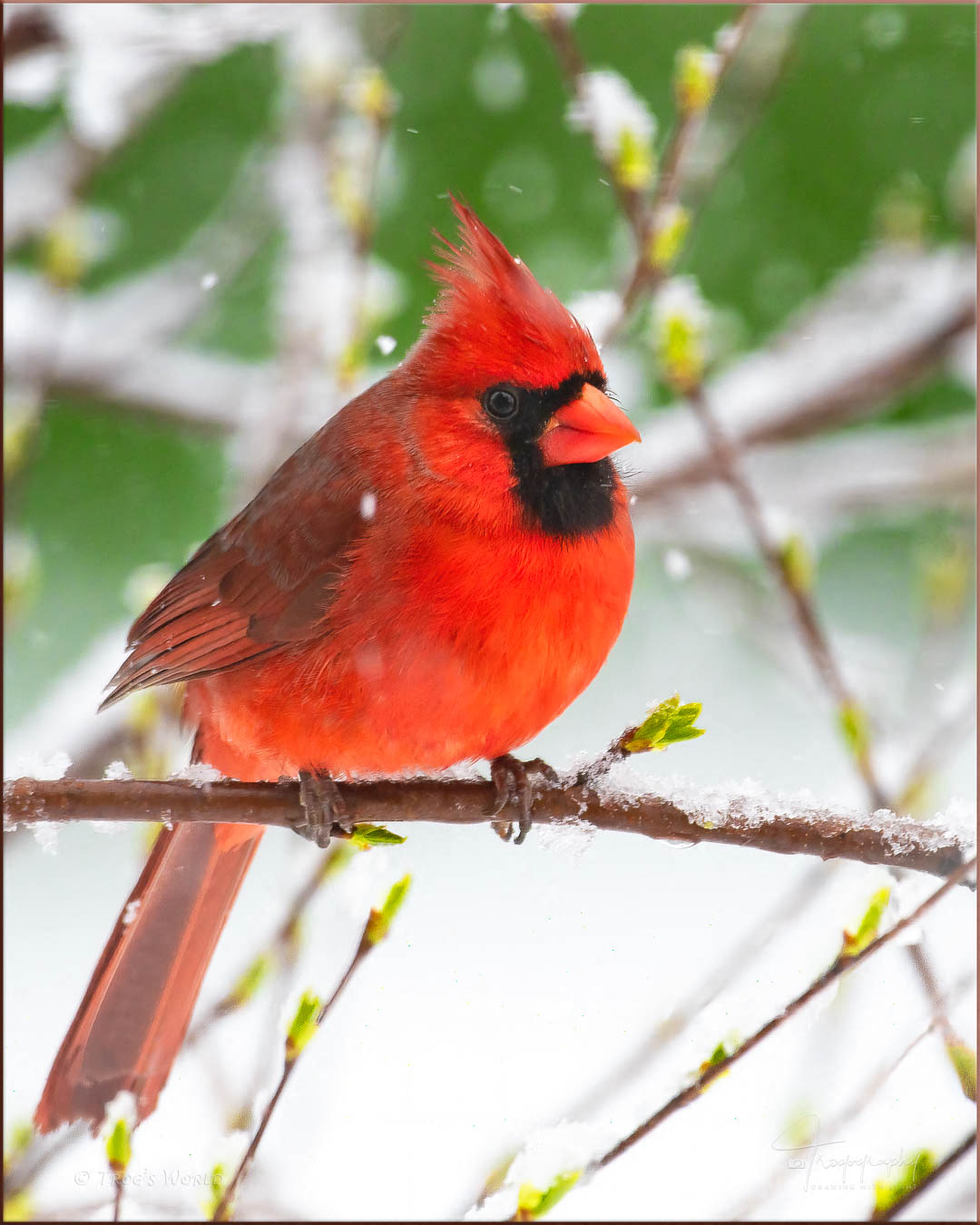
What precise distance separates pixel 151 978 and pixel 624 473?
0.81m

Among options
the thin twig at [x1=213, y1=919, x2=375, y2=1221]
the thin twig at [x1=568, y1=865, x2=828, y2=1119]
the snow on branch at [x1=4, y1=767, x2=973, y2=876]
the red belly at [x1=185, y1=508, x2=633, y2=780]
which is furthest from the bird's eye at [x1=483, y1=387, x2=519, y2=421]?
the thin twig at [x1=568, y1=865, x2=828, y2=1119]

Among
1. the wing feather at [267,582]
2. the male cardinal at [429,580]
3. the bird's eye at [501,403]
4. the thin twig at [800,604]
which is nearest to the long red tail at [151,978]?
the male cardinal at [429,580]

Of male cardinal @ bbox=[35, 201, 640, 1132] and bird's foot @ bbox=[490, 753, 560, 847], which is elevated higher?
male cardinal @ bbox=[35, 201, 640, 1132]

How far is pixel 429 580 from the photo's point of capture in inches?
46.6

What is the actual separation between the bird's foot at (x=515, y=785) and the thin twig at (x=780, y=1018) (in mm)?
299

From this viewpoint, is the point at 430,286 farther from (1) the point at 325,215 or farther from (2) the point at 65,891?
(2) the point at 65,891

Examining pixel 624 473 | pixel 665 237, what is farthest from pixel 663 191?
pixel 624 473

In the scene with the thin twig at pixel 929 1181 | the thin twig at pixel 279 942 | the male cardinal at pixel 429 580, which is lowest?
the thin twig at pixel 929 1181

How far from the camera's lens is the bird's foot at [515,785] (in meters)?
1.25

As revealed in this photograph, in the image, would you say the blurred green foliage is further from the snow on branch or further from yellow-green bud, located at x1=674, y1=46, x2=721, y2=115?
the snow on branch

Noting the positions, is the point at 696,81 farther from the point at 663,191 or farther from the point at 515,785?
the point at 515,785

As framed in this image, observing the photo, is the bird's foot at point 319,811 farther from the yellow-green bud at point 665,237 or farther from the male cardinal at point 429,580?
the yellow-green bud at point 665,237

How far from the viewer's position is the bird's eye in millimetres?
1166

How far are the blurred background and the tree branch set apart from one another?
0.06m
